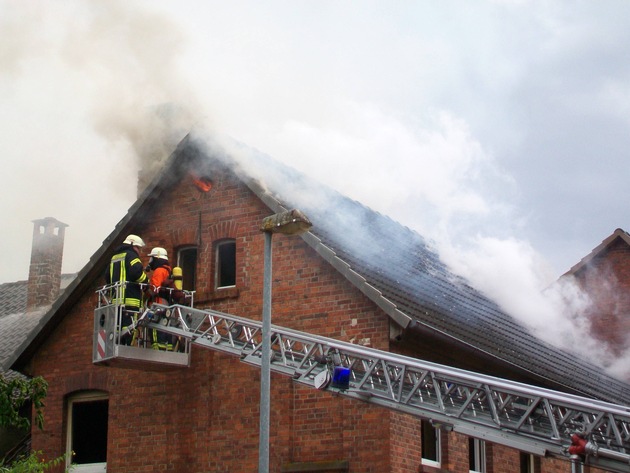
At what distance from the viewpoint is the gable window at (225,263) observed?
57.4 feet

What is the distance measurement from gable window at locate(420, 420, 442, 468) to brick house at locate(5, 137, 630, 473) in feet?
0.07

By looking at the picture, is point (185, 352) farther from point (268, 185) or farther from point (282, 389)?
point (268, 185)

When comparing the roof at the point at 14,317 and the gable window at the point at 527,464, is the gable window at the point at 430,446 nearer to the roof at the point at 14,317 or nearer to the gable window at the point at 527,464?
the gable window at the point at 527,464

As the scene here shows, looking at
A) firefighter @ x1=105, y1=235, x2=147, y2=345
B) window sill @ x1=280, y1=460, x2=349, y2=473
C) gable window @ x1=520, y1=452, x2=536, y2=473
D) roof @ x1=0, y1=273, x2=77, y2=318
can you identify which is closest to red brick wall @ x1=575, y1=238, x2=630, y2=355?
gable window @ x1=520, y1=452, x2=536, y2=473

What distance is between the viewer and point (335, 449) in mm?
15102

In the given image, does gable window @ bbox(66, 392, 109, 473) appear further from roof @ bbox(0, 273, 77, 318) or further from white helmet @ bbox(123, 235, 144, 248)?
roof @ bbox(0, 273, 77, 318)

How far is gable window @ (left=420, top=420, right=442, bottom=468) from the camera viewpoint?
16.0 meters

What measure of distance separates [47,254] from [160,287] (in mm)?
14498

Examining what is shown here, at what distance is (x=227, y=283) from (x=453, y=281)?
5.51 meters

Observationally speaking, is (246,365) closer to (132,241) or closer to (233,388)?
(233,388)

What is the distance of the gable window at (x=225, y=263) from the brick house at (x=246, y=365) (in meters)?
0.02

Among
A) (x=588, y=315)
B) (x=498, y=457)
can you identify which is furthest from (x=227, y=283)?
(x=588, y=315)

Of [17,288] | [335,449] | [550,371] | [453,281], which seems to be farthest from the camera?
[17,288]

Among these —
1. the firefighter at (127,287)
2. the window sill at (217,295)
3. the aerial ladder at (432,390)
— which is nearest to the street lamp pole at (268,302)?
the aerial ladder at (432,390)
